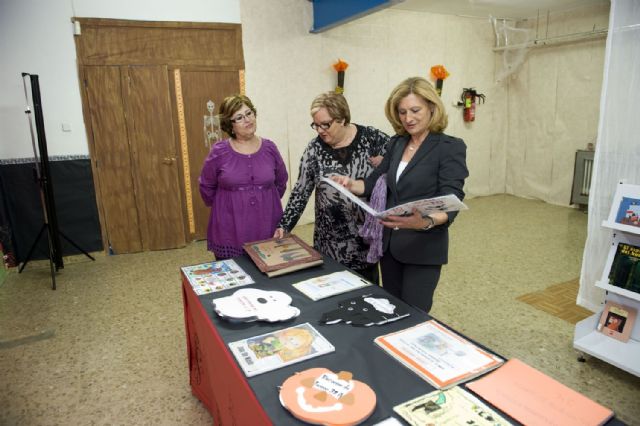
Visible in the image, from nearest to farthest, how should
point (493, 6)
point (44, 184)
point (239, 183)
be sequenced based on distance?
point (239, 183) < point (44, 184) < point (493, 6)

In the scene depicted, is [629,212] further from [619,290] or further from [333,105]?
[333,105]

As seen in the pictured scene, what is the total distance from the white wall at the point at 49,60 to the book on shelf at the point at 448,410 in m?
4.26

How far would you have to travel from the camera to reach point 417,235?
1736 millimetres

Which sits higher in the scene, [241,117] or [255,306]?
[241,117]

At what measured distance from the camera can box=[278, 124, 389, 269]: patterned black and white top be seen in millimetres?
2139

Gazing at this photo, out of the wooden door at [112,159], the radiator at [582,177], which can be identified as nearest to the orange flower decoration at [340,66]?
the wooden door at [112,159]

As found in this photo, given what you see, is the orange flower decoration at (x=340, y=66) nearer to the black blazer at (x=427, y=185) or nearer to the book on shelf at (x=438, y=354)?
the black blazer at (x=427, y=185)

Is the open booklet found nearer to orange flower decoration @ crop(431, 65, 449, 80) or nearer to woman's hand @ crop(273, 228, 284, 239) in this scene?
woman's hand @ crop(273, 228, 284, 239)

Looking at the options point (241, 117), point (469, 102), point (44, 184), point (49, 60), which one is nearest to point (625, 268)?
point (241, 117)

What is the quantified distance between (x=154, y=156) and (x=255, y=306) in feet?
11.3

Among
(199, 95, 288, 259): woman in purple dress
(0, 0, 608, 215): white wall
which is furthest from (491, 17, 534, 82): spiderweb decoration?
(199, 95, 288, 259): woman in purple dress

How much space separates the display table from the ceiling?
472 cm

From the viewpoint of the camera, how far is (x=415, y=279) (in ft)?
5.87

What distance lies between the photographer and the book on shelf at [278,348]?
1193 mm
